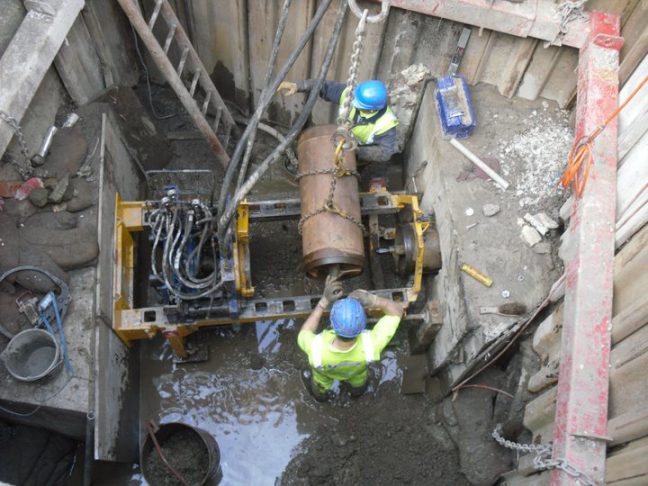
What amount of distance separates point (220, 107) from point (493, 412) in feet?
14.7

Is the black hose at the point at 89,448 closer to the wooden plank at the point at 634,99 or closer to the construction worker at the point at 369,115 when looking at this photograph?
the construction worker at the point at 369,115

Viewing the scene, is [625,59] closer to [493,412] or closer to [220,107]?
[493,412]

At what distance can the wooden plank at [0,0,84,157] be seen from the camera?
421cm

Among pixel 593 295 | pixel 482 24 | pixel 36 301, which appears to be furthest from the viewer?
pixel 482 24

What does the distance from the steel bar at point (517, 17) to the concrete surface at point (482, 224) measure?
2.34ft

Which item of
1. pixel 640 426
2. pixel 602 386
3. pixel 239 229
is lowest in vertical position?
pixel 640 426

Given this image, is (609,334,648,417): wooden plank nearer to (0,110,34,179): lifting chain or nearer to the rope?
the rope

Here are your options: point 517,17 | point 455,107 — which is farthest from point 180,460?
point 517,17

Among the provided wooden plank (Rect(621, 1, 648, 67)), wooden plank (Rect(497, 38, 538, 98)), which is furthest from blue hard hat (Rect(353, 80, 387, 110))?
wooden plank (Rect(621, 1, 648, 67))

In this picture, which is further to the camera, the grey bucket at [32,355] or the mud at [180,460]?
the mud at [180,460]

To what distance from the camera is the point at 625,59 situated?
4316 mm

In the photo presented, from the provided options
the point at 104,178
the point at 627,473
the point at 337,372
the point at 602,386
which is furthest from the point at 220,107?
the point at 627,473

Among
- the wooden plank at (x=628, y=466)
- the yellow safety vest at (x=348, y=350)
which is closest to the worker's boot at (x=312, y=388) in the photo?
the yellow safety vest at (x=348, y=350)

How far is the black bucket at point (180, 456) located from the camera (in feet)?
14.5
